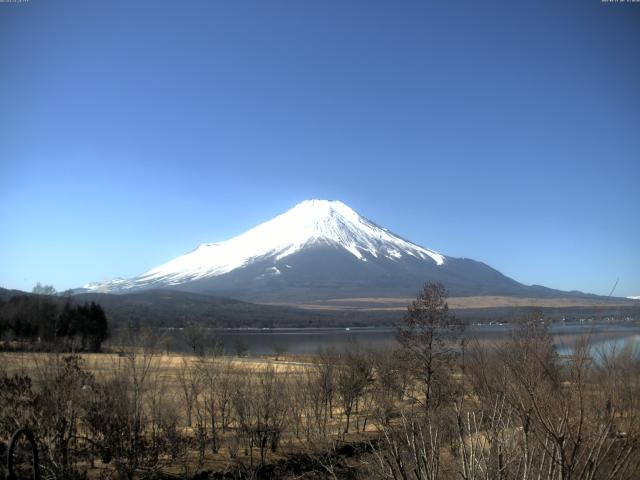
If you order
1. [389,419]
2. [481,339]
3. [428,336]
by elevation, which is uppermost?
[428,336]

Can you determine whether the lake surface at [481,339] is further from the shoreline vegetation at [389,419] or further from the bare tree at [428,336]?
the bare tree at [428,336]

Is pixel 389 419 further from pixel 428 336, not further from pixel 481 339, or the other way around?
pixel 481 339

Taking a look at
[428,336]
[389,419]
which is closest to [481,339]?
[428,336]

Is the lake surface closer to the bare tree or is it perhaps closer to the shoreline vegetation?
the shoreline vegetation

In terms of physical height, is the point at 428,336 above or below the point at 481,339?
above

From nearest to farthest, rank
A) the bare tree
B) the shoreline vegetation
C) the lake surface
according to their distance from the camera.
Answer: the shoreline vegetation < the lake surface < the bare tree

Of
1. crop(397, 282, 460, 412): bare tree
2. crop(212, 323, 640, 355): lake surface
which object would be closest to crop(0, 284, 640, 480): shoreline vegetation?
crop(397, 282, 460, 412): bare tree

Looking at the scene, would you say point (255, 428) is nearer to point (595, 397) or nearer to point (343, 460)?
point (343, 460)

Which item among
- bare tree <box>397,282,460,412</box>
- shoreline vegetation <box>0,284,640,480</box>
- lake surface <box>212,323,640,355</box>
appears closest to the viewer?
shoreline vegetation <box>0,284,640,480</box>

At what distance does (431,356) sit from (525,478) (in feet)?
74.5

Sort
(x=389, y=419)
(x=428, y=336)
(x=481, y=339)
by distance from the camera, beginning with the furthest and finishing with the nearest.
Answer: (x=481, y=339), (x=428, y=336), (x=389, y=419)

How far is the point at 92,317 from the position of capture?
7975cm

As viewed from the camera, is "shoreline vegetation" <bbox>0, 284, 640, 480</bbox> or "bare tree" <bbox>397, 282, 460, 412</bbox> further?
"bare tree" <bbox>397, 282, 460, 412</bbox>

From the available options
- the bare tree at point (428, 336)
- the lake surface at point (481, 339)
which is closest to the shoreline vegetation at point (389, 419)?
the bare tree at point (428, 336)
